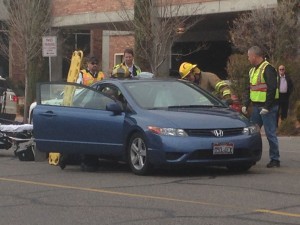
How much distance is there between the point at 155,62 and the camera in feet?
82.5

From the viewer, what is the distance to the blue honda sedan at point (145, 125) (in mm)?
10984

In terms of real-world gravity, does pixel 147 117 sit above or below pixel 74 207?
above

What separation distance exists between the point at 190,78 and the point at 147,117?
8.99 ft

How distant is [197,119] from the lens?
1111 centimetres

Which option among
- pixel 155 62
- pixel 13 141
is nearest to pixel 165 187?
pixel 13 141

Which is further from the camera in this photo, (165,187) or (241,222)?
(165,187)

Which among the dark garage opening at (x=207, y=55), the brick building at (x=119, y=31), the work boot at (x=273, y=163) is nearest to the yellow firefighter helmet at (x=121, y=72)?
the work boot at (x=273, y=163)

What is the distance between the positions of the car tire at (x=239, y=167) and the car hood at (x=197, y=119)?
622 millimetres

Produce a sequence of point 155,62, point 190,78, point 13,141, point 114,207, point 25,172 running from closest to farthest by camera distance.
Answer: point 114,207 < point 25,172 < point 190,78 < point 13,141 < point 155,62

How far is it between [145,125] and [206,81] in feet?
10.6

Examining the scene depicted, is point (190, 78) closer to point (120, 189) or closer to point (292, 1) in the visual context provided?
point (120, 189)

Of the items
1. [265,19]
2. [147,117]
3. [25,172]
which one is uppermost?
[265,19]

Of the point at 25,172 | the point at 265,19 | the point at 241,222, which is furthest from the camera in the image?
the point at 265,19

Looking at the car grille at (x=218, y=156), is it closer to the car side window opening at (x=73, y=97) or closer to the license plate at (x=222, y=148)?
A: the license plate at (x=222, y=148)
